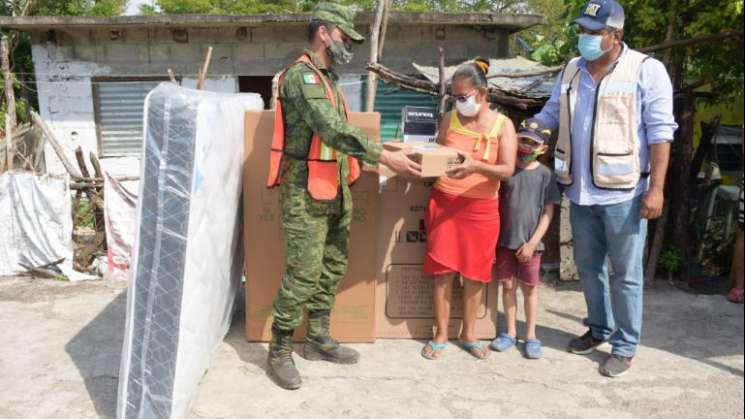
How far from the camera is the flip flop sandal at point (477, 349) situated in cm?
346

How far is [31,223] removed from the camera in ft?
16.6

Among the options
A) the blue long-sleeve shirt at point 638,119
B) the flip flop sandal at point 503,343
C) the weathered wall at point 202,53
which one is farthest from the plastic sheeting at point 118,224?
the weathered wall at point 202,53

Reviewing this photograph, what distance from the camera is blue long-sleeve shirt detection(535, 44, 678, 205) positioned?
2975 millimetres

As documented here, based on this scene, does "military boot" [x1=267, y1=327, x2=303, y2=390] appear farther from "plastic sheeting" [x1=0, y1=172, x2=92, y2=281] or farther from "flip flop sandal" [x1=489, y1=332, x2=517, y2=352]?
"plastic sheeting" [x1=0, y1=172, x2=92, y2=281]

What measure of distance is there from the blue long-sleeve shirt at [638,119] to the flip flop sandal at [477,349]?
3.39ft

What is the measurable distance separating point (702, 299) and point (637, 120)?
86.0 inches

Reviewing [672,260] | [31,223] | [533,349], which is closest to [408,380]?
[533,349]

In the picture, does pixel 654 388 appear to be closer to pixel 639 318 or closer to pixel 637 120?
pixel 639 318

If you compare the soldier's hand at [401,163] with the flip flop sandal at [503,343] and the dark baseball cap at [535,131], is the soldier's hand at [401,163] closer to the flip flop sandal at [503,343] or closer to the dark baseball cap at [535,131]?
the dark baseball cap at [535,131]

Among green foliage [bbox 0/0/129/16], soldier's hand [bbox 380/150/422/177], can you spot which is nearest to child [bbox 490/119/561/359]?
soldier's hand [bbox 380/150/422/177]

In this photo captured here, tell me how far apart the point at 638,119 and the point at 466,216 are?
104cm

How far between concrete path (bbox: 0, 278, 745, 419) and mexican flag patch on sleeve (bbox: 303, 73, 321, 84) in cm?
162

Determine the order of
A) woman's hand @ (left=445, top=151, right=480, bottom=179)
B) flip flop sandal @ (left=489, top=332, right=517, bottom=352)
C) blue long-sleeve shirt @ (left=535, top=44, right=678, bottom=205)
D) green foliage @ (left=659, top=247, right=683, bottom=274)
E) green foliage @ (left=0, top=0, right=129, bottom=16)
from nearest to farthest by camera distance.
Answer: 1. blue long-sleeve shirt @ (left=535, top=44, right=678, bottom=205)
2. woman's hand @ (left=445, top=151, right=480, bottom=179)
3. flip flop sandal @ (left=489, top=332, right=517, bottom=352)
4. green foliage @ (left=659, top=247, right=683, bottom=274)
5. green foliage @ (left=0, top=0, right=129, bottom=16)

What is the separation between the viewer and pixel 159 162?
94.5 inches
